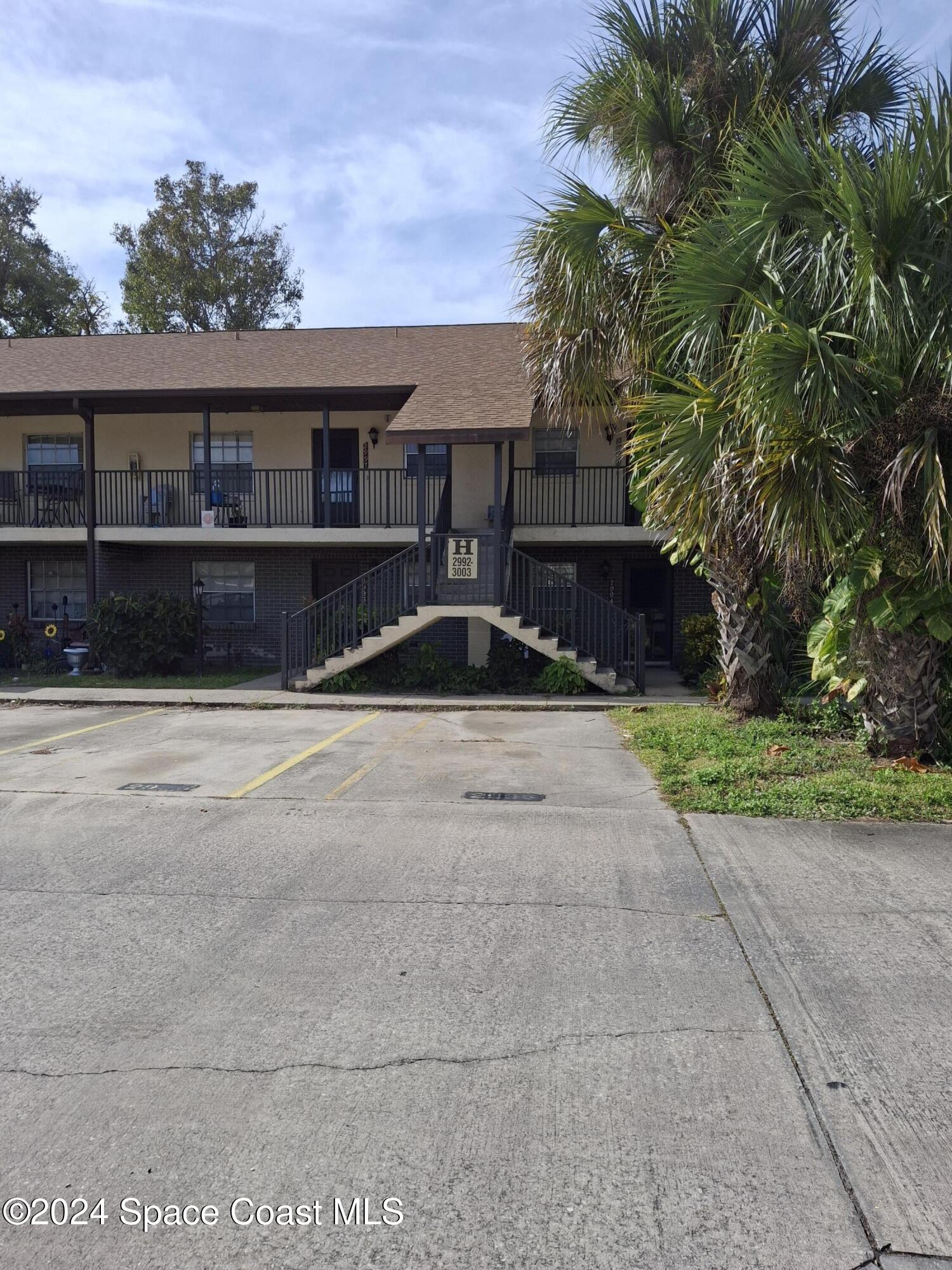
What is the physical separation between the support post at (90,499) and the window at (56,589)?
2146mm

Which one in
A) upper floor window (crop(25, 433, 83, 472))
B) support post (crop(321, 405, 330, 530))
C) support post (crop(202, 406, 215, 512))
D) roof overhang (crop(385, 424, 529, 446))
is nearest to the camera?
roof overhang (crop(385, 424, 529, 446))

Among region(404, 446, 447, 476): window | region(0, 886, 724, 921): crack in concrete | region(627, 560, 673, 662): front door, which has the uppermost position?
region(404, 446, 447, 476): window

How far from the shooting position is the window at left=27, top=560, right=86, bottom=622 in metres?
19.2

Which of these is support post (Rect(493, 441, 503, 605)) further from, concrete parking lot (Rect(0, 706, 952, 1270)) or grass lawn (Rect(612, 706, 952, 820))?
concrete parking lot (Rect(0, 706, 952, 1270))

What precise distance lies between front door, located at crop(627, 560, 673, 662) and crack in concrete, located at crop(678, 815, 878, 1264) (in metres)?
12.8

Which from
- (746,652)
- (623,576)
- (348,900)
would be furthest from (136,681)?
(348,900)

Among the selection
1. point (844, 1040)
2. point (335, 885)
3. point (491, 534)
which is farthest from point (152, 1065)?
point (491, 534)

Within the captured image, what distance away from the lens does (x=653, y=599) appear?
18078 mm

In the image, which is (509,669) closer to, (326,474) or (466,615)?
(466,615)

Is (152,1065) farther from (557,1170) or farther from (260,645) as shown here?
(260,645)

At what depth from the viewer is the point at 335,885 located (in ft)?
18.1

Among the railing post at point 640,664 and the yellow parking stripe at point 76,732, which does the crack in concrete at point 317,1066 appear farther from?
the railing post at point 640,664

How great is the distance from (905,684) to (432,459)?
1125 cm

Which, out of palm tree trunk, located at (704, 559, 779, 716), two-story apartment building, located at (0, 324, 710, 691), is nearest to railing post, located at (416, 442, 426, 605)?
two-story apartment building, located at (0, 324, 710, 691)
